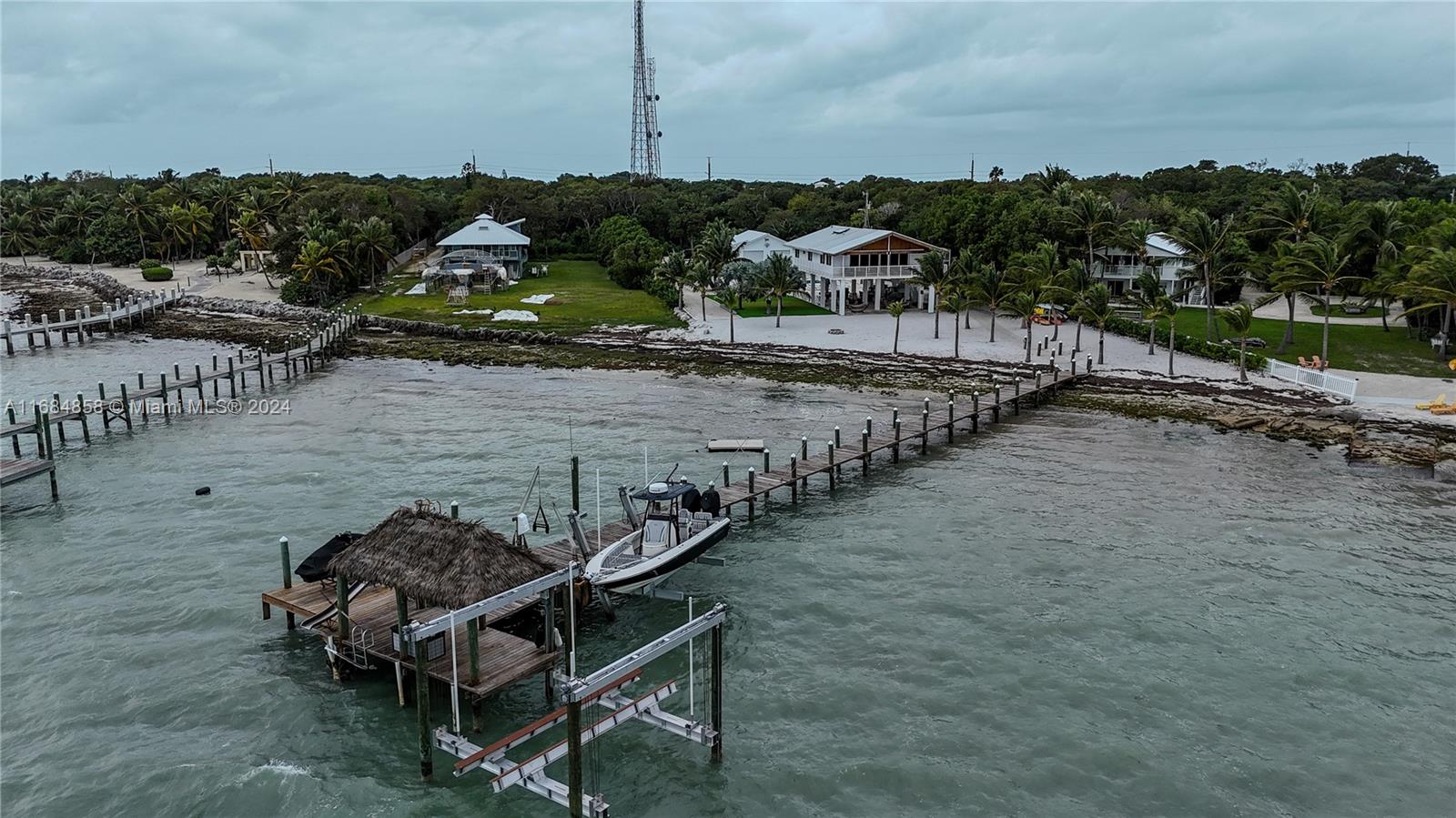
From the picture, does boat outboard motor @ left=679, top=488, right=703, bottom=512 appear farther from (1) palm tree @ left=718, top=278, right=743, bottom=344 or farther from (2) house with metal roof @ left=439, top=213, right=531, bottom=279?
(2) house with metal roof @ left=439, top=213, right=531, bottom=279

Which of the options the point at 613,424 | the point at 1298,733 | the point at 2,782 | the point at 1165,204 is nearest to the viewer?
the point at 2,782

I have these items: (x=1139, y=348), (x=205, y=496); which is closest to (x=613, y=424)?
(x=205, y=496)

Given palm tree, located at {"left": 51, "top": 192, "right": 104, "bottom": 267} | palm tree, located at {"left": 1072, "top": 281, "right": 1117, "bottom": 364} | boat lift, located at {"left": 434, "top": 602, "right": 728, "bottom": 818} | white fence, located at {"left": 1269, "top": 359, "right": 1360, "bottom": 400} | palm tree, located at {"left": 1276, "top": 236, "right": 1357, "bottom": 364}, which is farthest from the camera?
palm tree, located at {"left": 51, "top": 192, "right": 104, "bottom": 267}

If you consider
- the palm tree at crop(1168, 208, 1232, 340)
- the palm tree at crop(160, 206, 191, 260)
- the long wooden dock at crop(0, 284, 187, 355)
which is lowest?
the long wooden dock at crop(0, 284, 187, 355)

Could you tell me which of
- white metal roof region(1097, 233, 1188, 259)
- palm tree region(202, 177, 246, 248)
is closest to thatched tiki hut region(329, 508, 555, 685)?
white metal roof region(1097, 233, 1188, 259)

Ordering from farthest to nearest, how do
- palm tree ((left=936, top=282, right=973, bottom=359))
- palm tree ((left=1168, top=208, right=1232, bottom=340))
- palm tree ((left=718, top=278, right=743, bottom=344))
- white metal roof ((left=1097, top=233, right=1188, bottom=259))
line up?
white metal roof ((left=1097, top=233, right=1188, bottom=259)), palm tree ((left=718, top=278, right=743, bottom=344)), palm tree ((left=936, top=282, right=973, bottom=359)), palm tree ((left=1168, top=208, right=1232, bottom=340))

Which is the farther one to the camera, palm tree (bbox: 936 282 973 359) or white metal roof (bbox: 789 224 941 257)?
white metal roof (bbox: 789 224 941 257)

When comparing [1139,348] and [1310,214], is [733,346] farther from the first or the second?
[1310,214]
